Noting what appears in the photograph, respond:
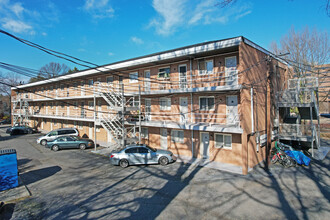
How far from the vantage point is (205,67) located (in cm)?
1370

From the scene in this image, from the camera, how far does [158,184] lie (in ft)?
32.5

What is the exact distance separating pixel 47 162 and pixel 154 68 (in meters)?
11.3

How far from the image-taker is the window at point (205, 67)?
13.5m

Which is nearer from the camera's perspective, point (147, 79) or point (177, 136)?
point (177, 136)

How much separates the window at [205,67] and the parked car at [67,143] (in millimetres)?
13172

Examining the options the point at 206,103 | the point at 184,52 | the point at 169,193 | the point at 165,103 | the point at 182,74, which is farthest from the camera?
the point at 165,103

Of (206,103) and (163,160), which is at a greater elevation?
(206,103)

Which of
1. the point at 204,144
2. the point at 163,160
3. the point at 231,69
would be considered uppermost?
the point at 231,69

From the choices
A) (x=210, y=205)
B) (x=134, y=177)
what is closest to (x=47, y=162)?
(x=134, y=177)

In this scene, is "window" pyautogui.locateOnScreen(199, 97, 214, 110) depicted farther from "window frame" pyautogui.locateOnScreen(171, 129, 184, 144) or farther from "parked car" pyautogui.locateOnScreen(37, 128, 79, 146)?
"parked car" pyautogui.locateOnScreen(37, 128, 79, 146)

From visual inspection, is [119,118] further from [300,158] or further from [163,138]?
[300,158]

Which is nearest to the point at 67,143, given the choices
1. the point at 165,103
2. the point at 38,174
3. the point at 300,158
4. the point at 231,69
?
the point at 38,174

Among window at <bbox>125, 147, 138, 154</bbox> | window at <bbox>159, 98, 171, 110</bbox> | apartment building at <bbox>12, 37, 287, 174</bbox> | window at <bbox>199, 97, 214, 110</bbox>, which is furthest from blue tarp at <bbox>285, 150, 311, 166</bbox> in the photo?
window at <bbox>125, 147, 138, 154</bbox>

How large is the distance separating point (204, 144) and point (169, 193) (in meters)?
6.06
